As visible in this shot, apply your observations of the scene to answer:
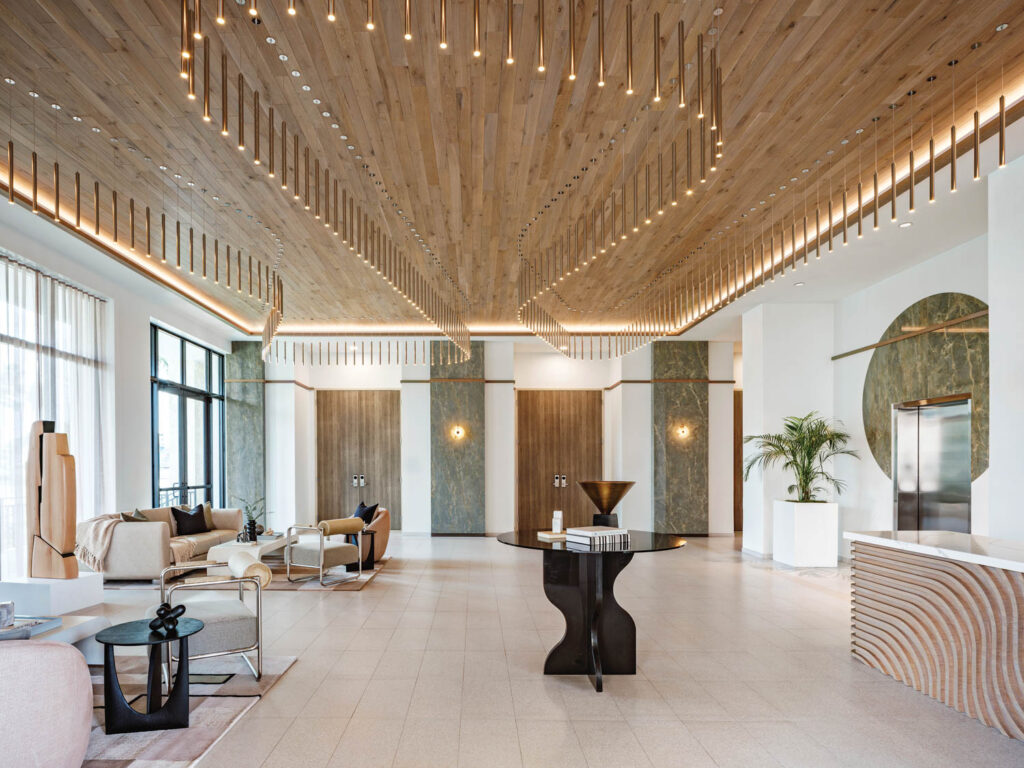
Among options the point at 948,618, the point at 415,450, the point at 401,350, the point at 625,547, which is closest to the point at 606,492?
the point at 625,547

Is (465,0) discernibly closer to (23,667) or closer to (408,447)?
(23,667)

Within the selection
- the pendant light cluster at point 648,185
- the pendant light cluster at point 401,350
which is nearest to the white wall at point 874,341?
the pendant light cluster at point 648,185

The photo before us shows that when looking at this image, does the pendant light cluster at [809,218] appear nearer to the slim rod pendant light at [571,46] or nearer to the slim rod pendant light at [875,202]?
the slim rod pendant light at [875,202]

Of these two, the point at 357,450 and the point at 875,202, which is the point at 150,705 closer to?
the point at 875,202

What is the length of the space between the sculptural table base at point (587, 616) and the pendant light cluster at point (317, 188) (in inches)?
129

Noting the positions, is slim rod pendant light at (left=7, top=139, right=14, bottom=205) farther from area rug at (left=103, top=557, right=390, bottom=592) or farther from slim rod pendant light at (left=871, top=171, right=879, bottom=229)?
slim rod pendant light at (left=871, top=171, right=879, bottom=229)

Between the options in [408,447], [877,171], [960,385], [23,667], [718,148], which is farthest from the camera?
[408,447]

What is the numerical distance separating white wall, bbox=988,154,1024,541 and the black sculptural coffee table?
2617 mm

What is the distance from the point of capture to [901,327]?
9055mm

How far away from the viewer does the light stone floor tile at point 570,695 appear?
155 inches

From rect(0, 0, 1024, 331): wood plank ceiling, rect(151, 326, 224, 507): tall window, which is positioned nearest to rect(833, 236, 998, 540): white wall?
rect(0, 0, 1024, 331): wood plank ceiling

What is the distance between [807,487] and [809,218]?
4.09 metres

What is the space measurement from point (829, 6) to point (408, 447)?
38.5 ft

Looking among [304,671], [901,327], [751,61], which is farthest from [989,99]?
[304,671]
